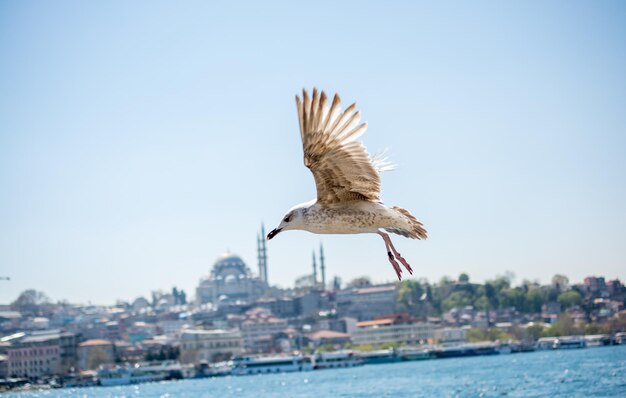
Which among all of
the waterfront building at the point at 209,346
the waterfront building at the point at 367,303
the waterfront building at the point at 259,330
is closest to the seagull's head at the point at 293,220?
the waterfront building at the point at 209,346

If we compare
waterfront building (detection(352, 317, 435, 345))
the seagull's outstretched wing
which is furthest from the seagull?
waterfront building (detection(352, 317, 435, 345))

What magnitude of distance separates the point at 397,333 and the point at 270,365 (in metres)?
14.7

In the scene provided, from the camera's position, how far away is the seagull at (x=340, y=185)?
17.3 ft

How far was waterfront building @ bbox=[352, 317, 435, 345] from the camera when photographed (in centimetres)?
8425

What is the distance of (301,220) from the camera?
538cm

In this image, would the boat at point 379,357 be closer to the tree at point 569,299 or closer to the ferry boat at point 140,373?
the ferry boat at point 140,373

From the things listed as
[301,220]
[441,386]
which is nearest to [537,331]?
[441,386]

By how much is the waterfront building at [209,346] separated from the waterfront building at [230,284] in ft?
119

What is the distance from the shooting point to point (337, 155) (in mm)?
5504

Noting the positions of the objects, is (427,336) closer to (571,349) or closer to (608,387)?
(571,349)

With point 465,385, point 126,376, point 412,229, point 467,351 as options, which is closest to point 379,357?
→ point 467,351

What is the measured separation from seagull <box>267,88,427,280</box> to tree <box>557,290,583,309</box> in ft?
300

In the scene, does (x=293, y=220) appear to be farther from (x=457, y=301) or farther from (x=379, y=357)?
(x=457, y=301)

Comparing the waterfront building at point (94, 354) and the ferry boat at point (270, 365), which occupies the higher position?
the waterfront building at point (94, 354)
